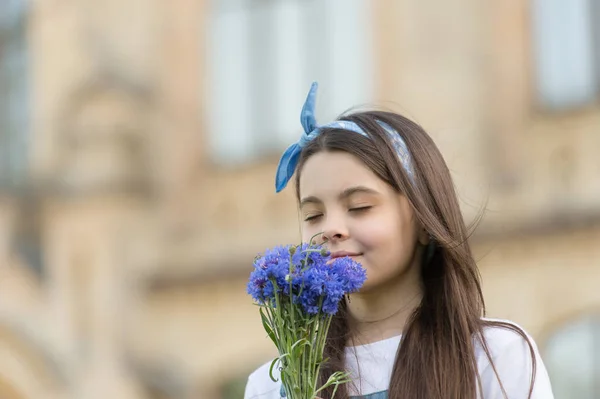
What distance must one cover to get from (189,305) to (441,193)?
295 inches

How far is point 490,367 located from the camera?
7.25 feet

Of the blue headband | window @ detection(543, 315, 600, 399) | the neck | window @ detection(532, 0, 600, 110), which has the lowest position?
window @ detection(543, 315, 600, 399)

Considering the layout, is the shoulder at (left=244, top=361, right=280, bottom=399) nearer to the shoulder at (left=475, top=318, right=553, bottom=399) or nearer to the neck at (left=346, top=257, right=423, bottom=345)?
the neck at (left=346, top=257, right=423, bottom=345)

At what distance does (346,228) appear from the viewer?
2.25 metres

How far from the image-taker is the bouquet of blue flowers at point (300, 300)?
2.01m

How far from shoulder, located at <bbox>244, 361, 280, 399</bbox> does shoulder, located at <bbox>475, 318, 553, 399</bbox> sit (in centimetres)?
42

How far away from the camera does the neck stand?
7.73ft

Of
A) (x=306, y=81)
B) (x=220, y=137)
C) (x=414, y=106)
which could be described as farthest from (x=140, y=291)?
(x=414, y=106)

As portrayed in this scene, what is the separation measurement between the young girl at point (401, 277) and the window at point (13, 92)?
8660 mm

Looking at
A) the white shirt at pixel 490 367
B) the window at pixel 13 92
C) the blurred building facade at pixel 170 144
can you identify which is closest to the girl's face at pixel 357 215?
the white shirt at pixel 490 367

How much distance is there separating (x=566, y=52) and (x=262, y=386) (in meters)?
6.04

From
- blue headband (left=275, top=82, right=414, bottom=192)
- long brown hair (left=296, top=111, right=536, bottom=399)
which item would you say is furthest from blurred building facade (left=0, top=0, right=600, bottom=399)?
long brown hair (left=296, top=111, right=536, bottom=399)

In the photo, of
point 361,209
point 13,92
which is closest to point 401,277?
point 361,209

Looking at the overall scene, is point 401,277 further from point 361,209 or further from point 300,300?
point 300,300
